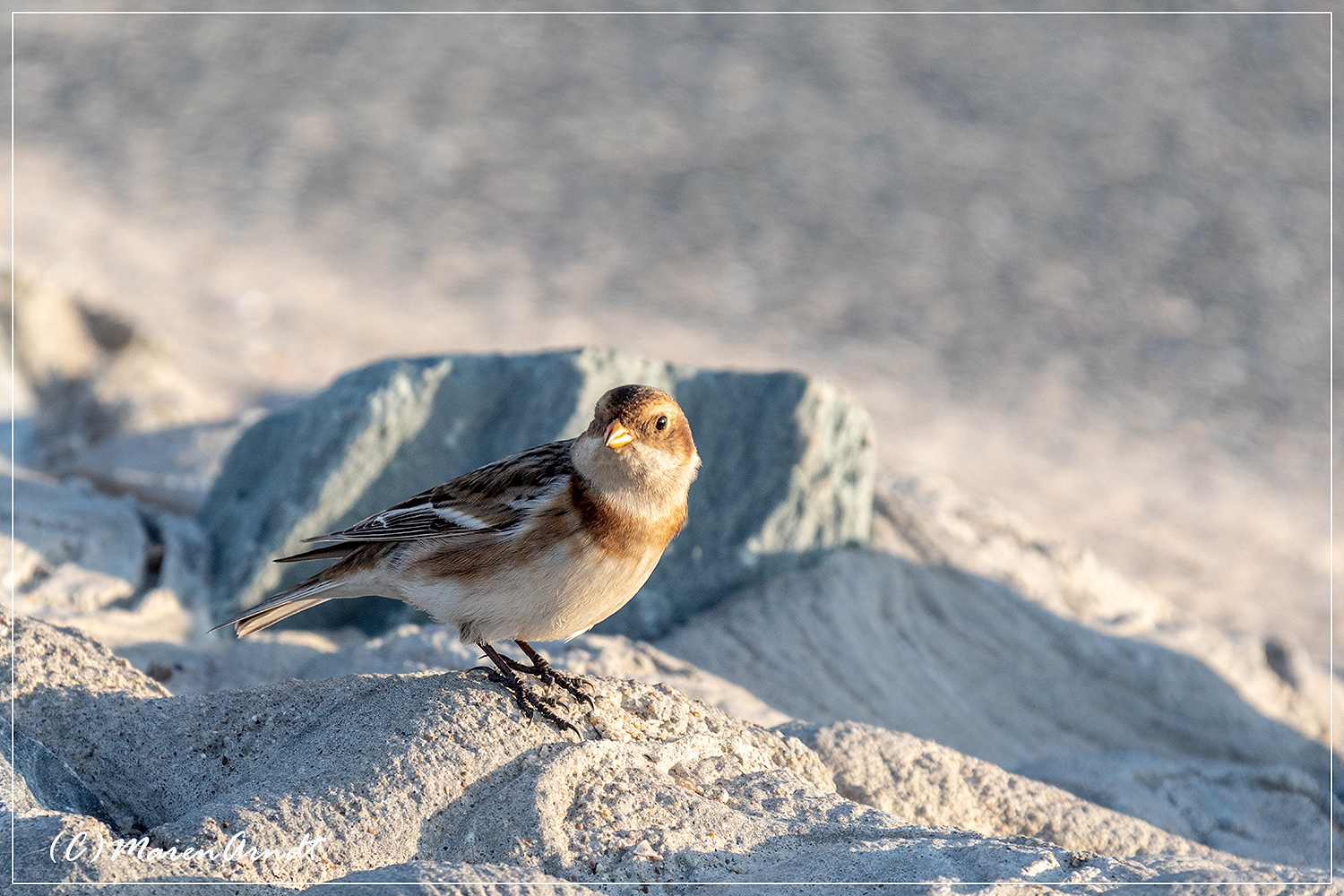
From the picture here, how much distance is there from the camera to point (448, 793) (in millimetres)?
3656

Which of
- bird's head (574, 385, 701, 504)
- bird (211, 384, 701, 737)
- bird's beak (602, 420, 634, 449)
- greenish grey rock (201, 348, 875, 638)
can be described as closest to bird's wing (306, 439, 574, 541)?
bird (211, 384, 701, 737)

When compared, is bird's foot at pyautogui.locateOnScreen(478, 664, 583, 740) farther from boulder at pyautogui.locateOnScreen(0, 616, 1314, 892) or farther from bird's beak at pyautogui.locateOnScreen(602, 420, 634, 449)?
bird's beak at pyautogui.locateOnScreen(602, 420, 634, 449)

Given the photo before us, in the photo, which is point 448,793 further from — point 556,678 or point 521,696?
point 556,678

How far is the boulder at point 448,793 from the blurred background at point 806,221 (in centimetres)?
577

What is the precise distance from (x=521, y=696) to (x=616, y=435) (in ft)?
3.06

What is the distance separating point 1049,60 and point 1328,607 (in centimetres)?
1396

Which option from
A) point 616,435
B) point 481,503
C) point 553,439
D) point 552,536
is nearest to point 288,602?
point 481,503

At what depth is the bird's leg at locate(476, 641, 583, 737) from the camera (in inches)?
158

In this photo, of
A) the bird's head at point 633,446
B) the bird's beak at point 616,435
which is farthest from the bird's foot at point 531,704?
the bird's beak at point 616,435

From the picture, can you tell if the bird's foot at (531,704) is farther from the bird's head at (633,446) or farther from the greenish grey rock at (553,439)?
the greenish grey rock at (553,439)

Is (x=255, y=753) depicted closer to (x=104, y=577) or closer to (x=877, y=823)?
(x=877, y=823)

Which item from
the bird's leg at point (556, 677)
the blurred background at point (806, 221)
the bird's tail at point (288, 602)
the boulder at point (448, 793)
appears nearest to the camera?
the boulder at point (448, 793)

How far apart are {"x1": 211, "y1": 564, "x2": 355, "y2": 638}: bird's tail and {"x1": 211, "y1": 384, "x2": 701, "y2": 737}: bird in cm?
1

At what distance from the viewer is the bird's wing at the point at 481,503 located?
4.18 metres
